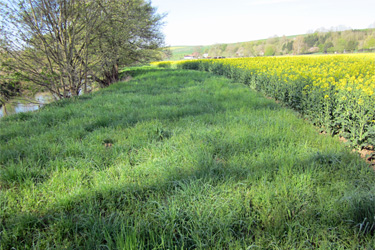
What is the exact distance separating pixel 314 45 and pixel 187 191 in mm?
79985

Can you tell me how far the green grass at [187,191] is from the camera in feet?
5.26

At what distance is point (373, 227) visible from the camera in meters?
1.63

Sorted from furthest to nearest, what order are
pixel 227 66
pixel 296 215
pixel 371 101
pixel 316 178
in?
pixel 227 66
pixel 371 101
pixel 316 178
pixel 296 215

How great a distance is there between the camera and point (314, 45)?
65.1 m

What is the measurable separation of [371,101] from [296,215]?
2646mm

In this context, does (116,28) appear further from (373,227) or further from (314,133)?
(373,227)

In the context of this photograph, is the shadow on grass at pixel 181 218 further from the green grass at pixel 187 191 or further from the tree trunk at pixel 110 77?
the tree trunk at pixel 110 77

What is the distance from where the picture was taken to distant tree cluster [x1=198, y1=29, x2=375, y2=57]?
172 feet

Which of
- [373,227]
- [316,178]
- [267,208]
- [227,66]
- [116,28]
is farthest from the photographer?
[227,66]

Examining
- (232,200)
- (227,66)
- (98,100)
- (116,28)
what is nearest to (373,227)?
(232,200)

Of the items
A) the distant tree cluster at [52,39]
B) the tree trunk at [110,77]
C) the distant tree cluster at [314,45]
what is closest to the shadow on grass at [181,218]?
the distant tree cluster at [52,39]

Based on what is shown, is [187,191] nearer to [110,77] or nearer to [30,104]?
[30,104]

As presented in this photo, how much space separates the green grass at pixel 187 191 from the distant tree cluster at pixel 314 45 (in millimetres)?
60505

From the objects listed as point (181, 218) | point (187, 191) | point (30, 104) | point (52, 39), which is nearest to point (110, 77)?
point (30, 104)
